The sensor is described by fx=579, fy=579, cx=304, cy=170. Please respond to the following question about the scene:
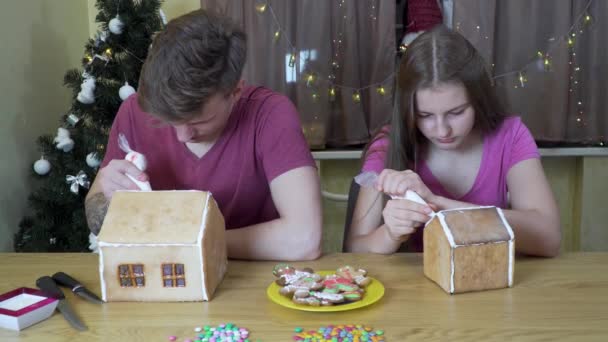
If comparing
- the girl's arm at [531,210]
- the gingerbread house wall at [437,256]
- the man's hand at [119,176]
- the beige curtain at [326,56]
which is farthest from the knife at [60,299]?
the beige curtain at [326,56]

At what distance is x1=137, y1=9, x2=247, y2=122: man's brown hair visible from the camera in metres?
1.10

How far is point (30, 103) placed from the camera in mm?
2234

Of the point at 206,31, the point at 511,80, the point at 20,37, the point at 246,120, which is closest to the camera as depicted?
the point at 206,31

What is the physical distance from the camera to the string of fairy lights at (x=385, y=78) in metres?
2.56

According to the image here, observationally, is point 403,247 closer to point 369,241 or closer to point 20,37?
point 369,241

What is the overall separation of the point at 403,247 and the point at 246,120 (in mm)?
528

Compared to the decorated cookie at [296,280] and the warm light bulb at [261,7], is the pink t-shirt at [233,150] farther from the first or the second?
the warm light bulb at [261,7]

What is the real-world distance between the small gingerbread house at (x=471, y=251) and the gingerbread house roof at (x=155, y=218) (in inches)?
16.8

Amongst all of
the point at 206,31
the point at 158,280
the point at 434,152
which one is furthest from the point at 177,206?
the point at 434,152

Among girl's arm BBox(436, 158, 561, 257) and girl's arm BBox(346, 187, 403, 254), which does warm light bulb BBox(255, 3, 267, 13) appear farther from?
girl's arm BBox(436, 158, 561, 257)

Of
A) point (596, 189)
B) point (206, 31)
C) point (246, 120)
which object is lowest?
point (596, 189)

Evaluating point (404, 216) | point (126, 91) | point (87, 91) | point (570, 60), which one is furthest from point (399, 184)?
point (570, 60)

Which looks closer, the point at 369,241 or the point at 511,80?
the point at 369,241

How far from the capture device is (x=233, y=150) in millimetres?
1444
